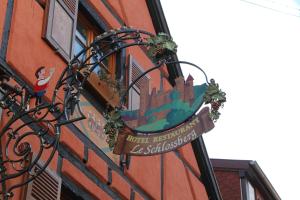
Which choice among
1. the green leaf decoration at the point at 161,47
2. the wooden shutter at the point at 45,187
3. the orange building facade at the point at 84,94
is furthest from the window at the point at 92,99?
the green leaf decoration at the point at 161,47

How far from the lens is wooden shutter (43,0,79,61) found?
8.66 meters

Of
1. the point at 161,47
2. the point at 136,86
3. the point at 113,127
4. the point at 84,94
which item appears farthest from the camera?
the point at 136,86

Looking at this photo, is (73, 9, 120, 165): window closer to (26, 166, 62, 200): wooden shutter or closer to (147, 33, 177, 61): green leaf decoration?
(26, 166, 62, 200): wooden shutter

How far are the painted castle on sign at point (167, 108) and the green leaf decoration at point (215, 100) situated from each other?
0.28ft

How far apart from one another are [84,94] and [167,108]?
180cm

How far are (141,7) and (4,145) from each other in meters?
5.20

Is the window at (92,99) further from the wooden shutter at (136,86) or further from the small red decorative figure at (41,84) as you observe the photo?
the small red decorative figure at (41,84)

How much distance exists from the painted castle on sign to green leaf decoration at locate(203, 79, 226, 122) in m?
0.09

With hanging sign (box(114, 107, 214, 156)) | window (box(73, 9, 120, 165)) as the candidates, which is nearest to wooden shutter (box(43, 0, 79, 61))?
window (box(73, 9, 120, 165))

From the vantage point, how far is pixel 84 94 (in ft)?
30.3

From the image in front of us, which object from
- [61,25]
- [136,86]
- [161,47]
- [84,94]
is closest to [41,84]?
[161,47]

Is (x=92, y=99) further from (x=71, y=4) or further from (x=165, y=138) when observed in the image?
(x=165, y=138)

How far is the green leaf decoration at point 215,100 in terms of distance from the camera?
24.0 ft

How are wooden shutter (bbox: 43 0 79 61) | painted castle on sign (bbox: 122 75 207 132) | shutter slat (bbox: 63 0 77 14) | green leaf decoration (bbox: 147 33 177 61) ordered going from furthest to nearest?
shutter slat (bbox: 63 0 77 14)
wooden shutter (bbox: 43 0 79 61)
painted castle on sign (bbox: 122 75 207 132)
green leaf decoration (bbox: 147 33 177 61)
